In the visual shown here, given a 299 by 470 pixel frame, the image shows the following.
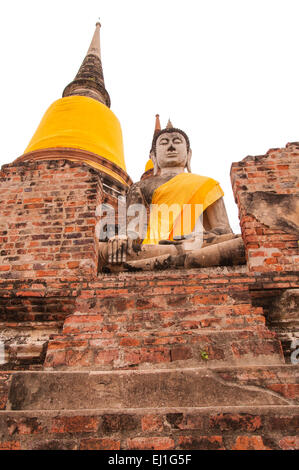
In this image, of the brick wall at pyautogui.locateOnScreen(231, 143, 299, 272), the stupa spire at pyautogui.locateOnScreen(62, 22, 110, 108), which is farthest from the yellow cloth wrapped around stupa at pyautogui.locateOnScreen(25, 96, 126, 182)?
the brick wall at pyautogui.locateOnScreen(231, 143, 299, 272)

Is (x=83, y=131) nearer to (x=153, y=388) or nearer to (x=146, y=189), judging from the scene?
(x=146, y=189)

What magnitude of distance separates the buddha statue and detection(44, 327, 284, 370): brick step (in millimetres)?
1090

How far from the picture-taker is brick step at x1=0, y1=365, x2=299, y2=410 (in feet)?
7.11

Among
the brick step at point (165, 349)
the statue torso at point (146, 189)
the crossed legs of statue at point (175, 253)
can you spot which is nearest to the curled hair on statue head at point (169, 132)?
the statue torso at point (146, 189)

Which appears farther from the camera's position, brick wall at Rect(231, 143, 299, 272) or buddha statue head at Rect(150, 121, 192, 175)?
buddha statue head at Rect(150, 121, 192, 175)

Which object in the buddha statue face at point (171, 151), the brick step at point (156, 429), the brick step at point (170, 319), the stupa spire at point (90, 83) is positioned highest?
the stupa spire at point (90, 83)

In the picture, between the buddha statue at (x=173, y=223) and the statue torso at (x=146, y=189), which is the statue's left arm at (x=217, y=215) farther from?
the statue torso at (x=146, y=189)

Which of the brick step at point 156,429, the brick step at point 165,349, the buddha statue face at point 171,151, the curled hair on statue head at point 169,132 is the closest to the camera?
the brick step at point 156,429

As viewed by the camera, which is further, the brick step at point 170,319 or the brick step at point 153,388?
the brick step at point 170,319

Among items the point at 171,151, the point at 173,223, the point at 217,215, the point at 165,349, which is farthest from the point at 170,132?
the point at 165,349

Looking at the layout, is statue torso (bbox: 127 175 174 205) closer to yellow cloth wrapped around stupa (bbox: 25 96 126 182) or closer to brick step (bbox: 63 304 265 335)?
brick step (bbox: 63 304 265 335)

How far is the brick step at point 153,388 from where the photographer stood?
2168mm

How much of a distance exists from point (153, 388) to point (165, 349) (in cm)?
39

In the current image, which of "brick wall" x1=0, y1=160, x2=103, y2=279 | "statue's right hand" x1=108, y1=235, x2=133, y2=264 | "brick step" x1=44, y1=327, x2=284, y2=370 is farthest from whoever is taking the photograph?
"statue's right hand" x1=108, y1=235, x2=133, y2=264
